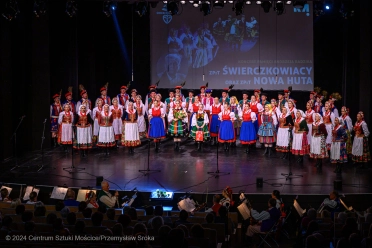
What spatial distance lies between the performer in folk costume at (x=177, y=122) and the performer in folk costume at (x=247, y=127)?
1440 millimetres

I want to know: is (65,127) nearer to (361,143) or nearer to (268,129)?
(268,129)

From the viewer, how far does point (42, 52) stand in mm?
13859

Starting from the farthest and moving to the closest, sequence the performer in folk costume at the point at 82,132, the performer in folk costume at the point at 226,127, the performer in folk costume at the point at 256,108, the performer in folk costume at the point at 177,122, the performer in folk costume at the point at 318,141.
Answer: the performer in folk costume at the point at 256,108 → the performer in folk costume at the point at 177,122 → the performer in folk costume at the point at 226,127 → the performer in folk costume at the point at 82,132 → the performer in folk costume at the point at 318,141

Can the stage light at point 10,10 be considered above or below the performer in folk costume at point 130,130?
above

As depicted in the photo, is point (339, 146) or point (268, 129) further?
point (268, 129)

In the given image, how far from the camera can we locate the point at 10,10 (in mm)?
11883

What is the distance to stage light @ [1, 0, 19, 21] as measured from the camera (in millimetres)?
11800

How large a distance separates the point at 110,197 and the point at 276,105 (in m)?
6.10

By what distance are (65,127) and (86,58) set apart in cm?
334

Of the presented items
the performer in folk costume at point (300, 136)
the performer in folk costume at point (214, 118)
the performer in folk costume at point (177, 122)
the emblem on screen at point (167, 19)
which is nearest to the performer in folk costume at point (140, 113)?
the performer in folk costume at point (177, 122)

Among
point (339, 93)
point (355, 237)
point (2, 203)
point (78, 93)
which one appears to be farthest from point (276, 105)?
point (355, 237)

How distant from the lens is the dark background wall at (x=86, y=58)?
12.6 m

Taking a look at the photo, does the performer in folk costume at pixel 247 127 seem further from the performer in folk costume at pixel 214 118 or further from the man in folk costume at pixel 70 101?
the man in folk costume at pixel 70 101

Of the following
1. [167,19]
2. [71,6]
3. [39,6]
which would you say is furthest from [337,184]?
[167,19]
